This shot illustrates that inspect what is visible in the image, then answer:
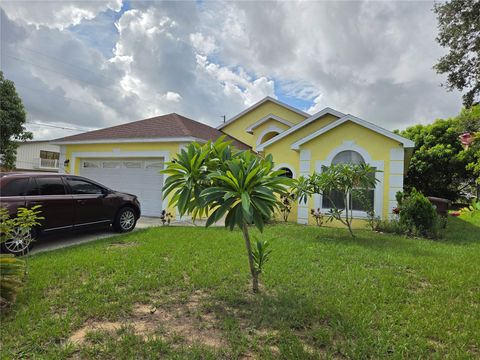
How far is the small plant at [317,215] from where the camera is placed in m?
11.0

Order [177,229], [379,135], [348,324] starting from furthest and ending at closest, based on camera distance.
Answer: [379,135] → [177,229] → [348,324]

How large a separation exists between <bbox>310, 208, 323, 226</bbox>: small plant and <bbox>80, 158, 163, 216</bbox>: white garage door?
6.39 metres

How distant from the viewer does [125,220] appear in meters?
8.78

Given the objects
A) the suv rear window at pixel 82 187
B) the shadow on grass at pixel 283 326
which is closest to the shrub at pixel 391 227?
the shadow on grass at pixel 283 326

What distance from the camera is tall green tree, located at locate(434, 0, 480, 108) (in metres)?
13.7

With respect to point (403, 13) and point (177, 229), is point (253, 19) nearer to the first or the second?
point (403, 13)

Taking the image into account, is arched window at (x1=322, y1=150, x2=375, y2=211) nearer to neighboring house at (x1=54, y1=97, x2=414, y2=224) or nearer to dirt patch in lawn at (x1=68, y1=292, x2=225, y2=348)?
neighboring house at (x1=54, y1=97, x2=414, y2=224)

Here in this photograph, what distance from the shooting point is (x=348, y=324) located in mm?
3277

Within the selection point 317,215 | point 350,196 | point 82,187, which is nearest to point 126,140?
point 82,187

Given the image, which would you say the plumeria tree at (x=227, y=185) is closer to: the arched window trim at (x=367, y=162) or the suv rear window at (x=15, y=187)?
the suv rear window at (x=15, y=187)

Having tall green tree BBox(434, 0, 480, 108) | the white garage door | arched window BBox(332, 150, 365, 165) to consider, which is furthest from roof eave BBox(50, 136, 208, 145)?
tall green tree BBox(434, 0, 480, 108)

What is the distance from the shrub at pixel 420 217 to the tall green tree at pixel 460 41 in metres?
9.74

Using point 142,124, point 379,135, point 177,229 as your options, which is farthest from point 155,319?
point 142,124

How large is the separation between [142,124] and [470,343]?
14287 mm
